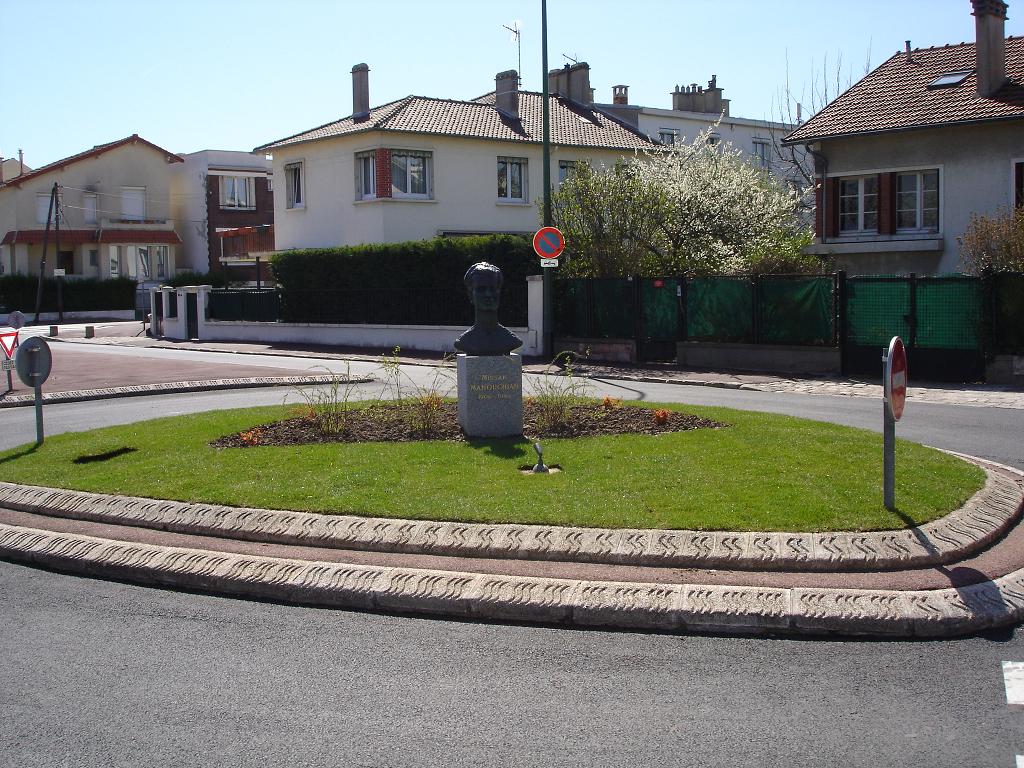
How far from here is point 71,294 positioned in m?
59.5

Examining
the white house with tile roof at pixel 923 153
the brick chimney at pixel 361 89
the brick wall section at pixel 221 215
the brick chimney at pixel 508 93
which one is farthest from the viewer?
the brick wall section at pixel 221 215

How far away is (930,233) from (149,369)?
20095 millimetres

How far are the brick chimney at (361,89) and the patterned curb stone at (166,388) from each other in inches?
823

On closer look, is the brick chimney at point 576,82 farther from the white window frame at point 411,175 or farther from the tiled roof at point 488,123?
the white window frame at point 411,175

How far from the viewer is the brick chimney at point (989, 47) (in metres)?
27.4

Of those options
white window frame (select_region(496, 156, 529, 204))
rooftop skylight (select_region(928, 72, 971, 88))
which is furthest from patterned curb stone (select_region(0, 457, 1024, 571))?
white window frame (select_region(496, 156, 529, 204))

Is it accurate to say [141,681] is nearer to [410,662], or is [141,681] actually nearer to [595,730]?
[410,662]

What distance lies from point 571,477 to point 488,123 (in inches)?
1258

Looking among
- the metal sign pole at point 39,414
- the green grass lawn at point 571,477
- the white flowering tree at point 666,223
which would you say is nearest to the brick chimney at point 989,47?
the white flowering tree at point 666,223

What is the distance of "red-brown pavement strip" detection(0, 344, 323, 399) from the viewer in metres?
20.7

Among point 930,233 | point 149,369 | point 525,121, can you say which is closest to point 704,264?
point 930,233

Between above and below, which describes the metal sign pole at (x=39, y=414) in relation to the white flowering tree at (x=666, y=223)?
below

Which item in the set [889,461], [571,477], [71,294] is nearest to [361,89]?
[71,294]

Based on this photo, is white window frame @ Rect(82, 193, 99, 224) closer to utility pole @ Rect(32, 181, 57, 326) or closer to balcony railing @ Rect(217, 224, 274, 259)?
utility pole @ Rect(32, 181, 57, 326)
